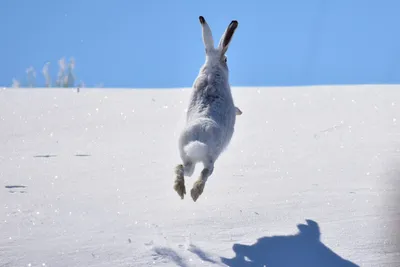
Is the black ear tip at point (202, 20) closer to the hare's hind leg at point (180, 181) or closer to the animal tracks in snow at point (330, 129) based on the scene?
the hare's hind leg at point (180, 181)

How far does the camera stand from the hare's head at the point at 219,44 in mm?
5699

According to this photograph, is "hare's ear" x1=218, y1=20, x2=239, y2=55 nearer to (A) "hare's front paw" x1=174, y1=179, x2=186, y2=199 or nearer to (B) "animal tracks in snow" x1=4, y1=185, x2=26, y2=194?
(A) "hare's front paw" x1=174, y1=179, x2=186, y2=199

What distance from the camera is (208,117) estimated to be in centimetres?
468

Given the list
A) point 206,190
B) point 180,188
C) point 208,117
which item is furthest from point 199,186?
point 206,190

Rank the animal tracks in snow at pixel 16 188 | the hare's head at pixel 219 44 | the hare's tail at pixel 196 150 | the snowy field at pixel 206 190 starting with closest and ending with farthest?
the snowy field at pixel 206 190, the hare's tail at pixel 196 150, the animal tracks in snow at pixel 16 188, the hare's head at pixel 219 44

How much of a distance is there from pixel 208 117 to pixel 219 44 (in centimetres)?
138

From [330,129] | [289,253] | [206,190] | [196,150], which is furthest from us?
[330,129]

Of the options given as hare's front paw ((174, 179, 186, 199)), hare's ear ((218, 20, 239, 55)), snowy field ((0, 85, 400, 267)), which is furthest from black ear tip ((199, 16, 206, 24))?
hare's front paw ((174, 179, 186, 199))

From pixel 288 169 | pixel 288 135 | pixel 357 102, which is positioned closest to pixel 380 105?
pixel 357 102

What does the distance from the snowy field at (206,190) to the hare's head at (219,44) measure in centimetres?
110

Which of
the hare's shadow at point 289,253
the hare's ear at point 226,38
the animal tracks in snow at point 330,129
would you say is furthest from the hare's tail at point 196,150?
the animal tracks in snow at point 330,129

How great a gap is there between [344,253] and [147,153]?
3450 mm

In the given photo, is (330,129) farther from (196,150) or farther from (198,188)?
(198,188)

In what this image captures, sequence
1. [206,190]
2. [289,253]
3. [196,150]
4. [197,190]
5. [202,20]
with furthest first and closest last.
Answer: [202,20] → [206,190] → [196,150] → [197,190] → [289,253]
